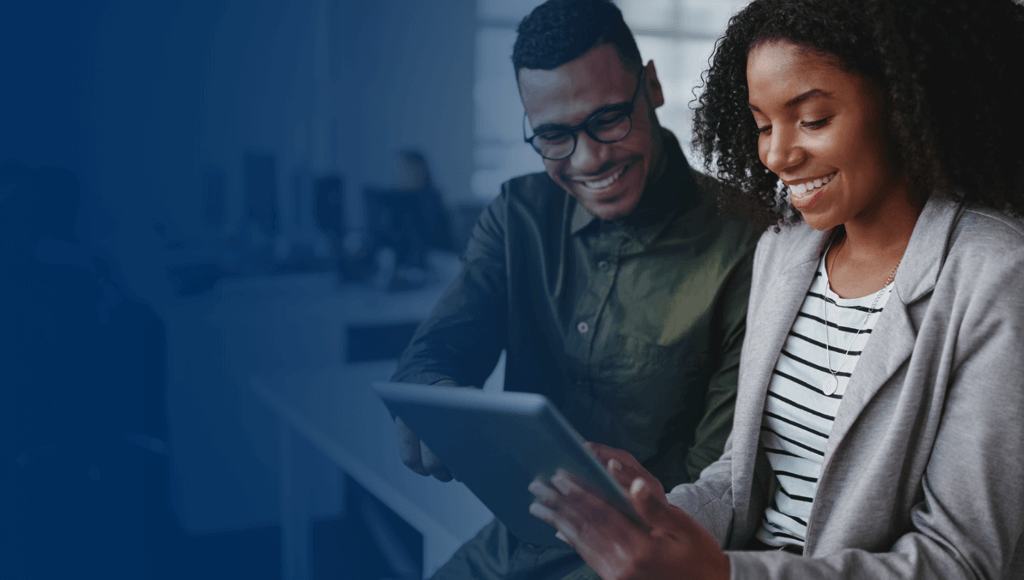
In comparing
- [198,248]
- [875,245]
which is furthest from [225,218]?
[875,245]

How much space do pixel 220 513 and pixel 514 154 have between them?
732 millimetres

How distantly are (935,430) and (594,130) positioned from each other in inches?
25.1

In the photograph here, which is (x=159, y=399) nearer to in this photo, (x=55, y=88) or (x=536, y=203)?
(x=55, y=88)

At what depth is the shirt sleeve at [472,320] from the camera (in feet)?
3.95

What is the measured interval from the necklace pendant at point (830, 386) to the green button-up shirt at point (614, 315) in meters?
0.21

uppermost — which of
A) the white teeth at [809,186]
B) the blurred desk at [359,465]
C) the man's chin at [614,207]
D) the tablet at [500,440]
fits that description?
the white teeth at [809,186]

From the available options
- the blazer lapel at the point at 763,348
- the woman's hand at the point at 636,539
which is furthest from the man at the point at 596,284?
the woman's hand at the point at 636,539

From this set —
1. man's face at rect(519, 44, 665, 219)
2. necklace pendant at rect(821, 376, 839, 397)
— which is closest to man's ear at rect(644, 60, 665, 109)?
man's face at rect(519, 44, 665, 219)

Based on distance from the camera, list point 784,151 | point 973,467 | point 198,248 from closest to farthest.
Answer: point 973,467
point 784,151
point 198,248

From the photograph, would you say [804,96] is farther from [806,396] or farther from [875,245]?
[806,396]

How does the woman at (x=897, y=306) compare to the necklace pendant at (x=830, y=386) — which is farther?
the necklace pendant at (x=830, y=386)

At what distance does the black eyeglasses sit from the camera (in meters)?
1.17

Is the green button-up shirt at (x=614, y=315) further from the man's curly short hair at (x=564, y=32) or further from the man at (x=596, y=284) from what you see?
the man's curly short hair at (x=564, y=32)

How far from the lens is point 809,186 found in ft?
3.13
